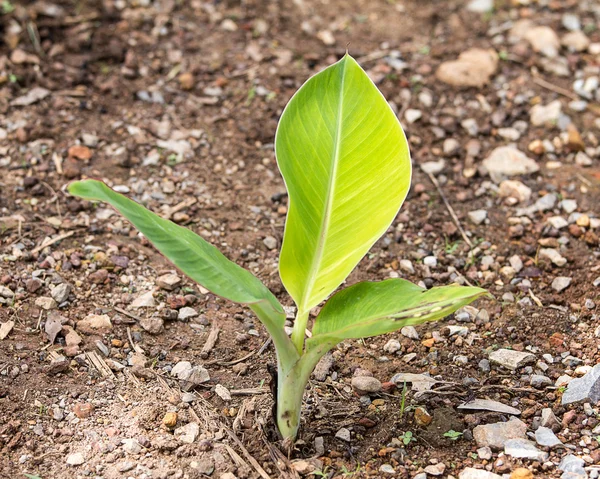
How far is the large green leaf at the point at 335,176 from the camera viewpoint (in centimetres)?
168

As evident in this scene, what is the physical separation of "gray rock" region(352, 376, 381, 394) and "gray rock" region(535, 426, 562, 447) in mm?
402

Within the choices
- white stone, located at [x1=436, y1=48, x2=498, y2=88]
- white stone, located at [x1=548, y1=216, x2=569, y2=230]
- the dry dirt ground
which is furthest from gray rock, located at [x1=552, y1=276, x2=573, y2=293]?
white stone, located at [x1=436, y1=48, x2=498, y2=88]

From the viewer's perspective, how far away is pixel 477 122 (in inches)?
122

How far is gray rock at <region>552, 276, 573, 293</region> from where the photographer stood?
2387 millimetres

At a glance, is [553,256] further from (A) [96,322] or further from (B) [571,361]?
(A) [96,322]

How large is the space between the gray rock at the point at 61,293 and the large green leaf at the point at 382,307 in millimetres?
889

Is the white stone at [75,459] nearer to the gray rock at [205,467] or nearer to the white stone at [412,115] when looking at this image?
the gray rock at [205,467]

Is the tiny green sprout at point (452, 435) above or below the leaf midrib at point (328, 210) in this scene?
below

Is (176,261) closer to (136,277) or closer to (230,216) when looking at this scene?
(136,277)

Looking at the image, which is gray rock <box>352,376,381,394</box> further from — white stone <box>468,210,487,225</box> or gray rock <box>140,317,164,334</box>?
white stone <box>468,210,487,225</box>

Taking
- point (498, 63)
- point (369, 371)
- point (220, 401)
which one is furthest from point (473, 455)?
point (498, 63)

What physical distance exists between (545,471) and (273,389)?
0.64 m

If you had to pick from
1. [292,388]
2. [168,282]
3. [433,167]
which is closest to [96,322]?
[168,282]

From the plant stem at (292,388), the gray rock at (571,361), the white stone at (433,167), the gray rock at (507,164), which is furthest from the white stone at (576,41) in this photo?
the plant stem at (292,388)
